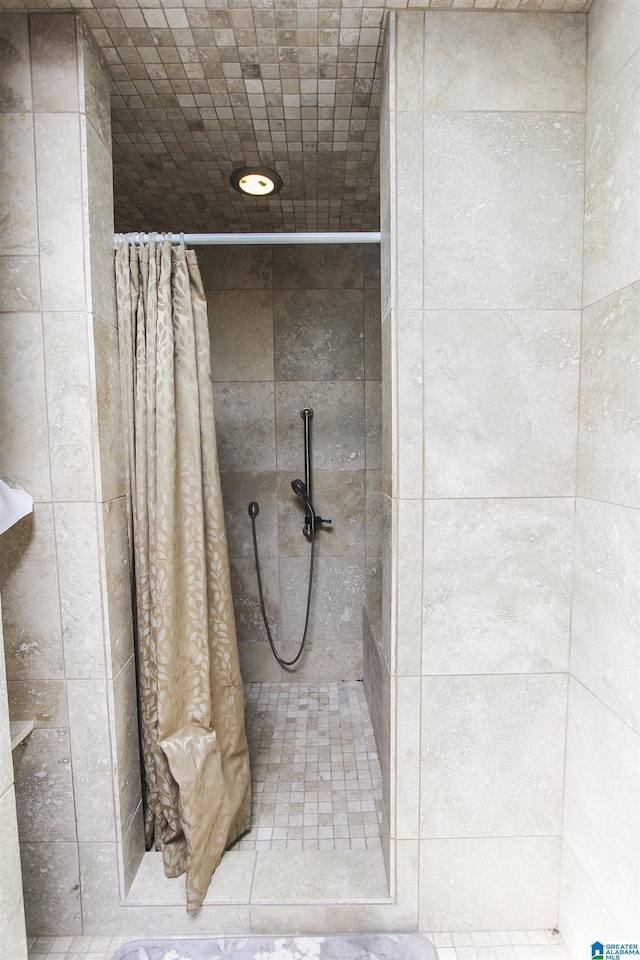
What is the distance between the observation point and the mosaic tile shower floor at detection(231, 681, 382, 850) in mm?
1313

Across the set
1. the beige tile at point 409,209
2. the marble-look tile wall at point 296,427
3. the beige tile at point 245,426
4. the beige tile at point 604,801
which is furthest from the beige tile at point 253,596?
the beige tile at point 409,209

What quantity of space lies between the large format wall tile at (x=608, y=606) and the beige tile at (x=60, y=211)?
127 cm

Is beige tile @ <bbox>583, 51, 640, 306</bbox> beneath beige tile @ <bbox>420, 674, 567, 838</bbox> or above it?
above

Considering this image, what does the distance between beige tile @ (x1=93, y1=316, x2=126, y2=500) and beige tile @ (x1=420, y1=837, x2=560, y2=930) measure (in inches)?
47.4

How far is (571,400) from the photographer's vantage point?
41.4 inches

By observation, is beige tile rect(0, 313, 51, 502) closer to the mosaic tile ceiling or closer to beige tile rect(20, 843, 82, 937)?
the mosaic tile ceiling

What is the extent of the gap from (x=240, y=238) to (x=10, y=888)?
1.48m

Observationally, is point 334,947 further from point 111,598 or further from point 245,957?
point 111,598

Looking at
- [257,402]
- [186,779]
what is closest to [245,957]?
[186,779]

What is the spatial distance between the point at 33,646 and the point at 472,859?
1.21 m

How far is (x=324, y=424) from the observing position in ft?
6.84

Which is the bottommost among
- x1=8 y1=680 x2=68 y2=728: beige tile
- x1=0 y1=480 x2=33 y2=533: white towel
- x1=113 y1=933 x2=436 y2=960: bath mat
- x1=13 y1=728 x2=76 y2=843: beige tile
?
x1=113 y1=933 x2=436 y2=960: bath mat

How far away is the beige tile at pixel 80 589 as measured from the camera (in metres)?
1.06

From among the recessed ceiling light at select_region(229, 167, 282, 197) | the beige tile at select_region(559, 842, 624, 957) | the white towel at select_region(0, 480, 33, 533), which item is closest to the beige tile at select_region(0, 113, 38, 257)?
the white towel at select_region(0, 480, 33, 533)
